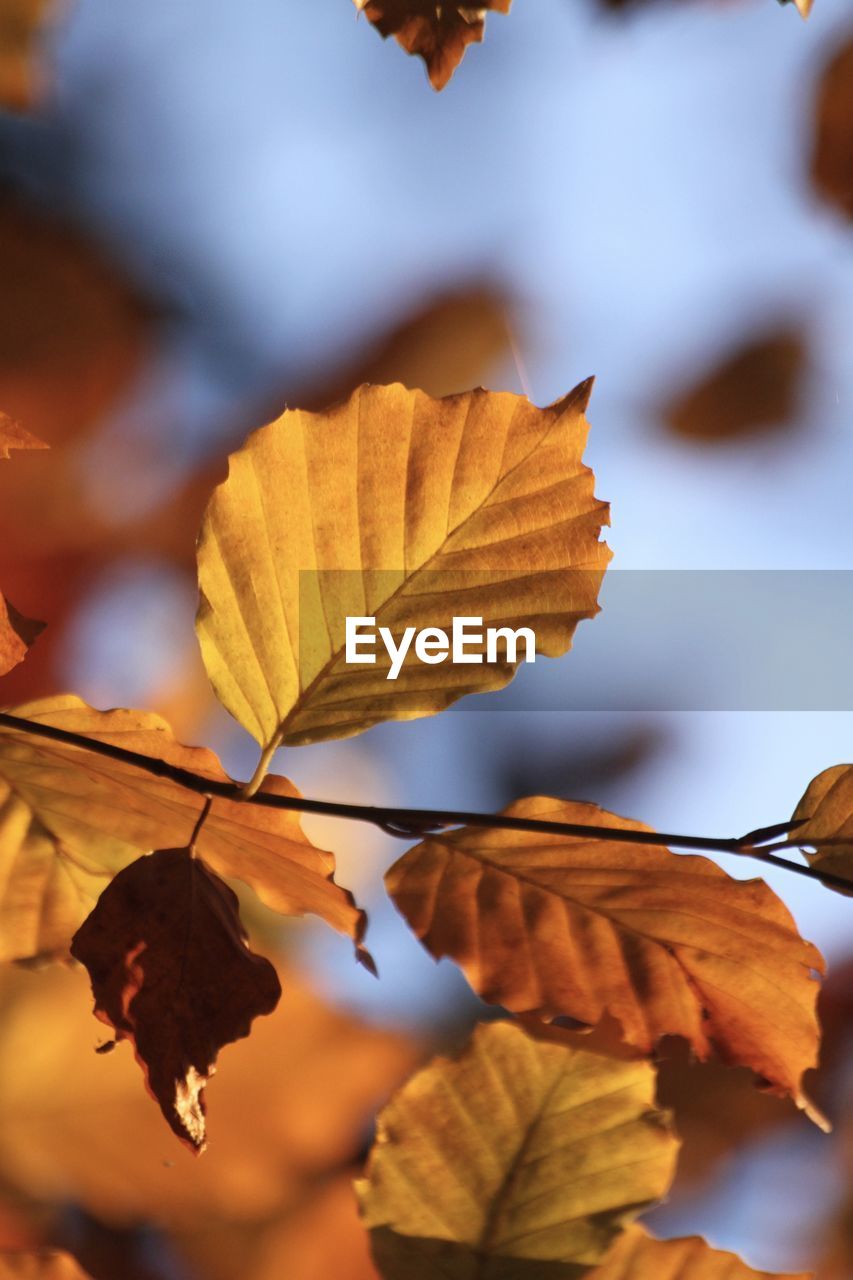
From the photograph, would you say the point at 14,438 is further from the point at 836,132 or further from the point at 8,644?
the point at 836,132

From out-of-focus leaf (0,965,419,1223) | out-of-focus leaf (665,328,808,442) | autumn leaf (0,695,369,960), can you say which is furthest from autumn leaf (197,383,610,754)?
out-of-focus leaf (665,328,808,442)

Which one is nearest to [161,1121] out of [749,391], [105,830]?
[105,830]

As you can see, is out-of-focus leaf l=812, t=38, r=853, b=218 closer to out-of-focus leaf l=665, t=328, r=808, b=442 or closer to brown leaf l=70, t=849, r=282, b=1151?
out-of-focus leaf l=665, t=328, r=808, b=442

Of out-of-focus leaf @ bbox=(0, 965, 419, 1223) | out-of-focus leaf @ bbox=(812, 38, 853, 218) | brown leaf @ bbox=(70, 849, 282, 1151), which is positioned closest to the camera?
brown leaf @ bbox=(70, 849, 282, 1151)

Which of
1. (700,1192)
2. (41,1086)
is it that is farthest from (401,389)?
(700,1192)

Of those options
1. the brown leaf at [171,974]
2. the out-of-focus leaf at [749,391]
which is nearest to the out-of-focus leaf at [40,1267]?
the brown leaf at [171,974]

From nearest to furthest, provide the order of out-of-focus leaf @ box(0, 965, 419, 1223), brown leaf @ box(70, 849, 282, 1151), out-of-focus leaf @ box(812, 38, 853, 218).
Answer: brown leaf @ box(70, 849, 282, 1151), out-of-focus leaf @ box(0, 965, 419, 1223), out-of-focus leaf @ box(812, 38, 853, 218)

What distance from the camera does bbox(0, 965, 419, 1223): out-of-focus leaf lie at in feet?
1.16

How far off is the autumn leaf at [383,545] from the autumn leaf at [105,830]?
1 centimetres

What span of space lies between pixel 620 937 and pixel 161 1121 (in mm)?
282

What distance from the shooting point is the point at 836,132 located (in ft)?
1.58

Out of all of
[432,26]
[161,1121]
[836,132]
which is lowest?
[161,1121]

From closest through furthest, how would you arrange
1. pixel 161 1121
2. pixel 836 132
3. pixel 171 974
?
1. pixel 171 974
2. pixel 161 1121
3. pixel 836 132

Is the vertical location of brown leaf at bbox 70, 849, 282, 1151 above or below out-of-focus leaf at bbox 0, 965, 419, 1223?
above
